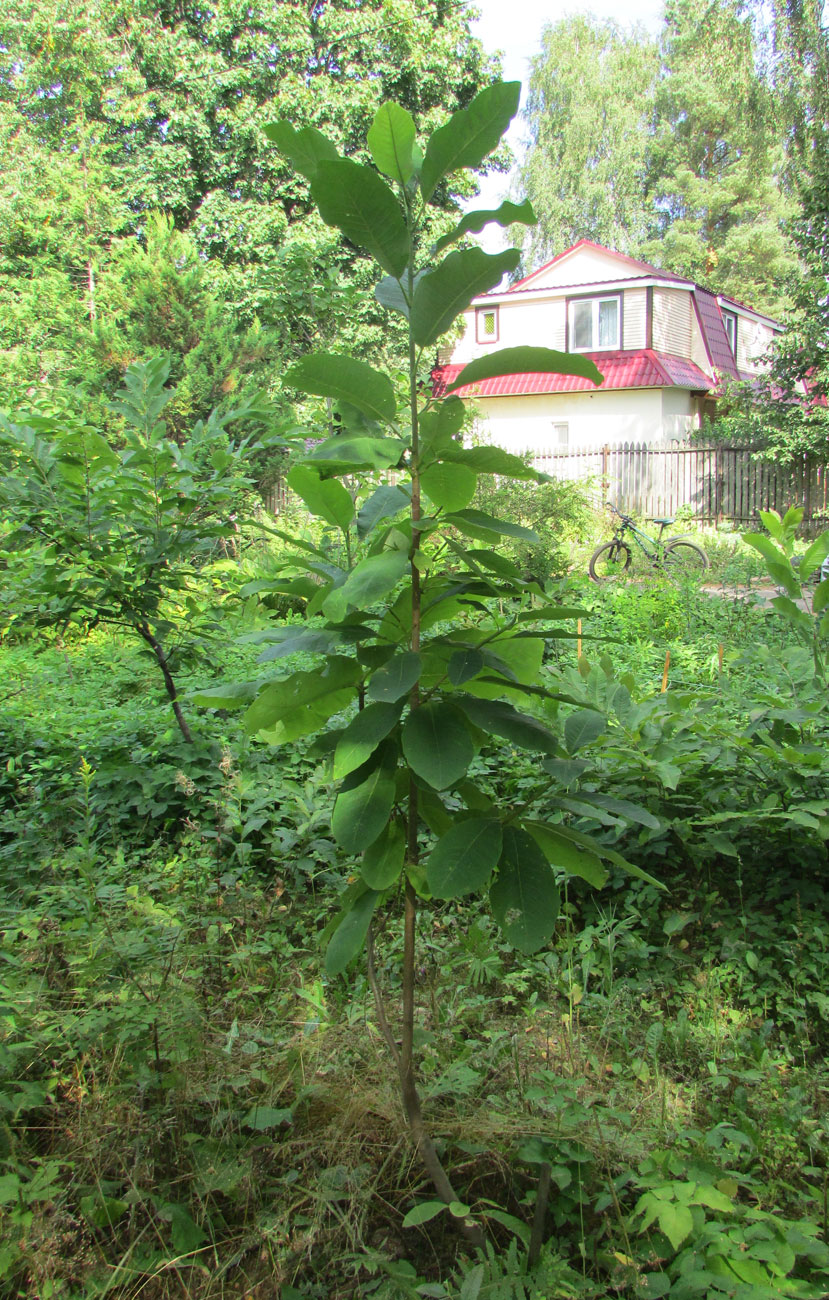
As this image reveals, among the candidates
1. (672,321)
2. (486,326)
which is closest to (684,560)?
(672,321)

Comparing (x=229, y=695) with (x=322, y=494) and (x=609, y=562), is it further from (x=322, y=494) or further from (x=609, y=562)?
(x=609, y=562)

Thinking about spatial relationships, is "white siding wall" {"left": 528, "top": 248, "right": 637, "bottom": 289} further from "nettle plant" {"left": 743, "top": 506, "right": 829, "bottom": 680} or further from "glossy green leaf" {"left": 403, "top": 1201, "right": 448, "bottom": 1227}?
"glossy green leaf" {"left": 403, "top": 1201, "right": 448, "bottom": 1227}

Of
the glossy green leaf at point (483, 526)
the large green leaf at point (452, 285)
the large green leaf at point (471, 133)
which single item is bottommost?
the glossy green leaf at point (483, 526)

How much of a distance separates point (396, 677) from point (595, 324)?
24.6 meters

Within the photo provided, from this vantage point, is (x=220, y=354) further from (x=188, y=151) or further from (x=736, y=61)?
(x=736, y=61)

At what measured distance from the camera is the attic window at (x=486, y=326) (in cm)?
2509

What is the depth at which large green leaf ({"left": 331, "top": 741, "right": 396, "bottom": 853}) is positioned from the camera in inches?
56.1

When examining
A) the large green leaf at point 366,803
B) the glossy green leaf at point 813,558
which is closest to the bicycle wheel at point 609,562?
the glossy green leaf at point 813,558

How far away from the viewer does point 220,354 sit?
1341 cm

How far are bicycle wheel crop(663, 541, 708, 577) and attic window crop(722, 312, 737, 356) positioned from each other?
18683 mm

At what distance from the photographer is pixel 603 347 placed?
23.9 meters

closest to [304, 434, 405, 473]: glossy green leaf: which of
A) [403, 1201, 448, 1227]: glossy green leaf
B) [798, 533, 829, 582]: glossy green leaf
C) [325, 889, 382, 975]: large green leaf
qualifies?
[325, 889, 382, 975]: large green leaf

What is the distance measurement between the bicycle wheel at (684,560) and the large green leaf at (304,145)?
7631mm

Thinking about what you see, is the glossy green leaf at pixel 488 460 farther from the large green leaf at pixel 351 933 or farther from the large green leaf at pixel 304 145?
the large green leaf at pixel 351 933
